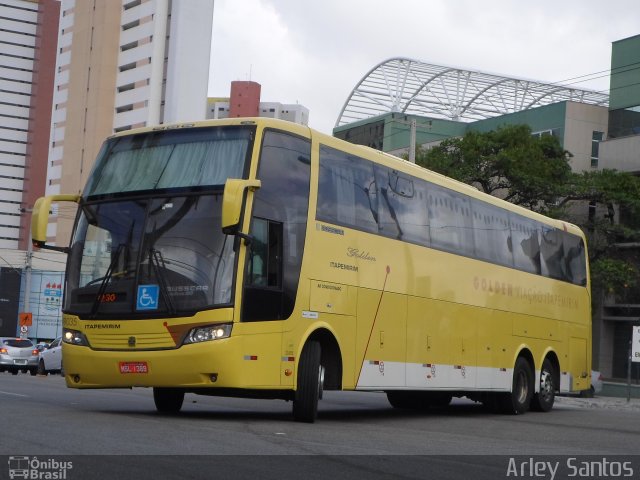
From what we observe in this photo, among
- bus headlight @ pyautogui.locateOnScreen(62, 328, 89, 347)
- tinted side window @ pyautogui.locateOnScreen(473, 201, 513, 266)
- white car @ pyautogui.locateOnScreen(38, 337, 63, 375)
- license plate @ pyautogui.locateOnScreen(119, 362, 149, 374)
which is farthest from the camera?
white car @ pyautogui.locateOnScreen(38, 337, 63, 375)

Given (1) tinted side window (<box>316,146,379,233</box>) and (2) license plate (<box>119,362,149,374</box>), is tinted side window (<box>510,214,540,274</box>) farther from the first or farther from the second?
(2) license plate (<box>119,362,149,374</box>)

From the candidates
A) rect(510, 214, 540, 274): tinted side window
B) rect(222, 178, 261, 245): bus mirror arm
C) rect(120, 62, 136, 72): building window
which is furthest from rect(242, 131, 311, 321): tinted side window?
rect(120, 62, 136, 72): building window

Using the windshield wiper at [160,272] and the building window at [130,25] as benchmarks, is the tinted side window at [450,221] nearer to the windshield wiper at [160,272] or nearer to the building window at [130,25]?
the windshield wiper at [160,272]

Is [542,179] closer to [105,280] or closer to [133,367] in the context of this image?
[105,280]

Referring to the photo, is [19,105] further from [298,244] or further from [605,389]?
[298,244]

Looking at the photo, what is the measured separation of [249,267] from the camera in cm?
1450

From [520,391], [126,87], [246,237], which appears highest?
[126,87]

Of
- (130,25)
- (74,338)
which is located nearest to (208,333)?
(74,338)

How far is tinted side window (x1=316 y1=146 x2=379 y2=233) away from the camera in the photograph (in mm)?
15875

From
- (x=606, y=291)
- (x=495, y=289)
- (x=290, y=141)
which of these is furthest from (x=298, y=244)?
(x=606, y=291)

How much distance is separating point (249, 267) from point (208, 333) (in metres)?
0.98

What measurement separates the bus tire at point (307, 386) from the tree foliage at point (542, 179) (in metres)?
32.2

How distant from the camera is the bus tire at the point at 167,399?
16.7m
